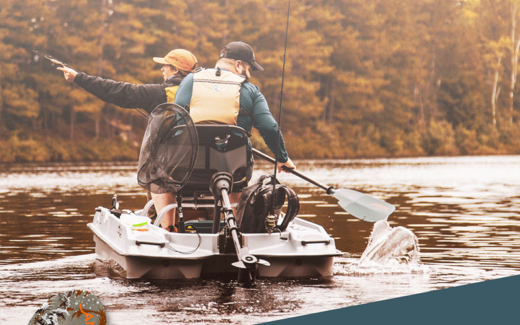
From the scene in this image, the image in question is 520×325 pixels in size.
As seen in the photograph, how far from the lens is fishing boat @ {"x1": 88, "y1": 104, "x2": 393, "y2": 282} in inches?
225

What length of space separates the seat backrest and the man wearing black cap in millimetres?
159

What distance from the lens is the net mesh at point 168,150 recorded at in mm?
5926

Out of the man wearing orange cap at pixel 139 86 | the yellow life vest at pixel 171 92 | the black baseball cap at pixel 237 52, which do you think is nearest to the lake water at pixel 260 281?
the man wearing orange cap at pixel 139 86

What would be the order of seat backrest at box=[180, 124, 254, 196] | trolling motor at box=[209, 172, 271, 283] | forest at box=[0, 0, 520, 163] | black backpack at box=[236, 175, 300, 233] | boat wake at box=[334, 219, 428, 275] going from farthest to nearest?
forest at box=[0, 0, 520, 163] < boat wake at box=[334, 219, 428, 275] < seat backrest at box=[180, 124, 254, 196] < black backpack at box=[236, 175, 300, 233] < trolling motor at box=[209, 172, 271, 283]

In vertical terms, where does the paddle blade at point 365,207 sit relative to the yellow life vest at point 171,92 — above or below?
below

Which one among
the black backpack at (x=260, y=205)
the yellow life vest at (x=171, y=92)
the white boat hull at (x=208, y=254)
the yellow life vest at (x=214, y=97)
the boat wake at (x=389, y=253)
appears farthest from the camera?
the yellow life vest at (x=171, y=92)

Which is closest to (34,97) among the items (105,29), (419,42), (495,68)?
(105,29)

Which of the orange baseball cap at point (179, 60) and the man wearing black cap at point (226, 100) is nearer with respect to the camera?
the man wearing black cap at point (226, 100)

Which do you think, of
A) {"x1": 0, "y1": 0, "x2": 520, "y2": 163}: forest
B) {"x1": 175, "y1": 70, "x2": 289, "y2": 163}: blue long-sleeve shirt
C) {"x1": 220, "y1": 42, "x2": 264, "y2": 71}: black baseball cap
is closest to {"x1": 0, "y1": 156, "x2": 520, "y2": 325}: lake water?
{"x1": 175, "y1": 70, "x2": 289, "y2": 163}: blue long-sleeve shirt

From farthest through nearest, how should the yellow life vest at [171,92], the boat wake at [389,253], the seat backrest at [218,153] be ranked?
the yellow life vest at [171,92] < the boat wake at [389,253] < the seat backrest at [218,153]

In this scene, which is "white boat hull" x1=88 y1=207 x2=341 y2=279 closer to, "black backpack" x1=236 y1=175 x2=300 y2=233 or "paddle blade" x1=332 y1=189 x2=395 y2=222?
"black backpack" x1=236 y1=175 x2=300 y2=233

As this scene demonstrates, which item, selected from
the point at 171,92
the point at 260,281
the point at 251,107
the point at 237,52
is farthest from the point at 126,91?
the point at 260,281

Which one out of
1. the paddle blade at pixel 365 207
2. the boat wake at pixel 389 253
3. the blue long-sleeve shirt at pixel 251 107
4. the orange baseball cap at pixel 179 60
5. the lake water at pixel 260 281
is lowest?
the lake water at pixel 260 281

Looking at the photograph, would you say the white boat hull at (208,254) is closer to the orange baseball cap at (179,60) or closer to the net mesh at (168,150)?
the net mesh at (168,150)
